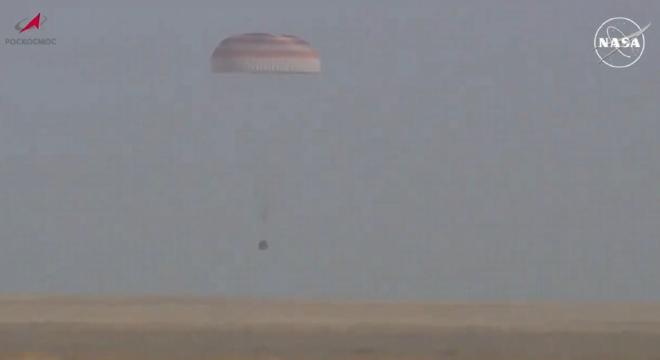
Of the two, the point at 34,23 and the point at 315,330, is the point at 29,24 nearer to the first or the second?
the point at 34,23

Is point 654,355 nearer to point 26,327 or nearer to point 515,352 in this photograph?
point 515,352

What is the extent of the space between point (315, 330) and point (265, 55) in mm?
2727

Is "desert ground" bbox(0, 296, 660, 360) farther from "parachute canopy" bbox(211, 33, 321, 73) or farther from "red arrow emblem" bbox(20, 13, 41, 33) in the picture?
"red arrow emblem" bbox(20, 13, 41, 33)

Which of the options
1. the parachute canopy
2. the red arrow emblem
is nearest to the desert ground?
the parachute canopy

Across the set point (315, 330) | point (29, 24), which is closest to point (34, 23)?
point (29, 24)

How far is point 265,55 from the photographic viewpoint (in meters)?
10.1

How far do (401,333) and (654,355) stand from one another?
1.86m

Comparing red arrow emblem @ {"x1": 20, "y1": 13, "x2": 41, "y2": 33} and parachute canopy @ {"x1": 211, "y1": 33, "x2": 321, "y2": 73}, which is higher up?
red arrow emblem @ {"x1": 20, "y1": 13, "x2": 41, "y2": 33}

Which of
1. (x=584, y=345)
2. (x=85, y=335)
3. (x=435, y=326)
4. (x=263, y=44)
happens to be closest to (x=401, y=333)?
(x=435, y=326)

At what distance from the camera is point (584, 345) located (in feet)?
27.3

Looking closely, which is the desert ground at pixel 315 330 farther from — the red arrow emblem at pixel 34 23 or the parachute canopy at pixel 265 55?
the red arrow emblem at pixel 34 23

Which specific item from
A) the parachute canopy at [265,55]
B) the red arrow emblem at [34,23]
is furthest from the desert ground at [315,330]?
the red arrow emblem at [34,23]

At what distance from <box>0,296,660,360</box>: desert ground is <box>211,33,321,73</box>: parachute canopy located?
213 cm

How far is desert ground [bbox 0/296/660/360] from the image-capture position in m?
8.06
